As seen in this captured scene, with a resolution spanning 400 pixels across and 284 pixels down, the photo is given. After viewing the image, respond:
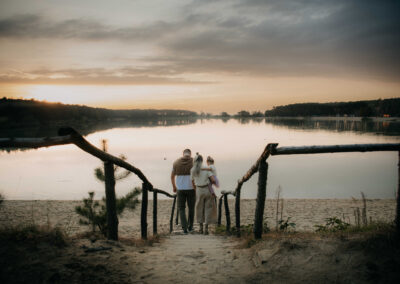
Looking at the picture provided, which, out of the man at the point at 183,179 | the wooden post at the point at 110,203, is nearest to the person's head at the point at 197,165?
the man at the point at 183,179

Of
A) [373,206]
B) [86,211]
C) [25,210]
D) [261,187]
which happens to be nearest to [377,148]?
[261,187]

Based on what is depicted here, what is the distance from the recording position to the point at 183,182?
20.6 feet

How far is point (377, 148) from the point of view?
330cm

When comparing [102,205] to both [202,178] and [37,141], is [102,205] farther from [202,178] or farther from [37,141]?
[37,141]

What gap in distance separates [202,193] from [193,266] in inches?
118

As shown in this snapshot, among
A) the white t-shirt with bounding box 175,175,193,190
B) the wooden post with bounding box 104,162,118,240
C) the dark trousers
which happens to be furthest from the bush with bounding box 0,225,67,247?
the dark trousers

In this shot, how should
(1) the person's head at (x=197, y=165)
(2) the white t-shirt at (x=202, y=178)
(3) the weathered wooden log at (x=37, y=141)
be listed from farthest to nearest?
(2) the white t-shirt at (x=202, y=178)
(1) the person's head at (x=197, y=165)
(3) the weathered wooden log at (x=37, y=141)

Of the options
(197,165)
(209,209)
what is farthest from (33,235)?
(209,209)

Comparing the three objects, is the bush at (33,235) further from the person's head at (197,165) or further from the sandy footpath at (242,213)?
the sandy footpath at (242,213)

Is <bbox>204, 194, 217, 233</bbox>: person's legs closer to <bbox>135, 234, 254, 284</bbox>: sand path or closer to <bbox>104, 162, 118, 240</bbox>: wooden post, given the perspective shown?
<bbox>135, 234, 254, 284</bbox>: sand path

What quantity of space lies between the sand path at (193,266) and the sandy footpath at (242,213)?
6547 mm

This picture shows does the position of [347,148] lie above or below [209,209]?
above

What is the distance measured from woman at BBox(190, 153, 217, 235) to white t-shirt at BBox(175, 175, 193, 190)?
0.38ft

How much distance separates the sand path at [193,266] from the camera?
2.86 m
